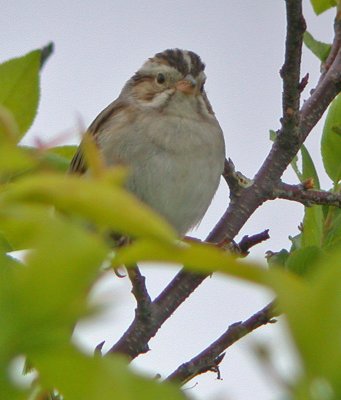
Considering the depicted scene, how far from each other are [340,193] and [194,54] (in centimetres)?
197

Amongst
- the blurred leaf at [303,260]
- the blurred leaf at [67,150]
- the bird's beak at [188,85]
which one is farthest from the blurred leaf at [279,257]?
the bird's beak at [188,85]

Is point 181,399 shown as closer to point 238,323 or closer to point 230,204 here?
point 238,323

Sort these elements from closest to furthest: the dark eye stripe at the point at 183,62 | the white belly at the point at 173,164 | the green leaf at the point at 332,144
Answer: the green leaf at the point at 332,144 → the white belly at the point at 173,164 → the dark eye stripe at the point at 183,62

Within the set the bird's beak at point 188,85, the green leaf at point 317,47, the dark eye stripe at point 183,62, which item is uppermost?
the dark eye stripe at point 183,62

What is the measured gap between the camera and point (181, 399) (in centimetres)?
50

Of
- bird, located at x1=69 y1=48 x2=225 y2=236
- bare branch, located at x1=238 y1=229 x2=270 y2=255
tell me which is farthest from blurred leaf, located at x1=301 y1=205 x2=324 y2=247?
bird, located at x1=69 y1=48 x2=225 y2=236

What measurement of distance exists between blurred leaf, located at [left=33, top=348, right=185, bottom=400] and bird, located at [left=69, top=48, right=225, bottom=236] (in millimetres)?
2872

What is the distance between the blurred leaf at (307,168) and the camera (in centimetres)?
256

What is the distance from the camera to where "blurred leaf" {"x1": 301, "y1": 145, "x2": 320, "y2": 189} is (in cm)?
256

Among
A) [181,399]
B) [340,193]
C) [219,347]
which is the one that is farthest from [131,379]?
[340,193]

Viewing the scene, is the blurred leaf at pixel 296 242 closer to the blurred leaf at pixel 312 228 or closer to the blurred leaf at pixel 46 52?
the blurred leaf at pixel 312 228

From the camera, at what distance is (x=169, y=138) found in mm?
4148

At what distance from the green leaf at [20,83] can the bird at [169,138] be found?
2.22m

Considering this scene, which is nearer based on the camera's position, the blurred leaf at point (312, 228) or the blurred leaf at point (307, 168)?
the blurred leaf at point (312, 228)
